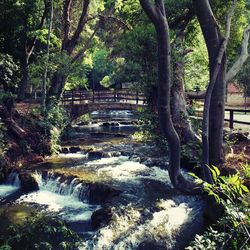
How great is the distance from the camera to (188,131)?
604 inches

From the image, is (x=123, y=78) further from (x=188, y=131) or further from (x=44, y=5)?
(x=44, y=5)

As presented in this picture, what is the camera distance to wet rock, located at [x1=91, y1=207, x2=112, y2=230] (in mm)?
10289

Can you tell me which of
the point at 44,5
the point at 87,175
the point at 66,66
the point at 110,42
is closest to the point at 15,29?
the point at 44,5

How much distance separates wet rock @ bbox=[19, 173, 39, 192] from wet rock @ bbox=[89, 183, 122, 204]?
9.04ft

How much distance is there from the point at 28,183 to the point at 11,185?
3.73ft

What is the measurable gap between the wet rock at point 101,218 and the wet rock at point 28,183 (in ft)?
14.8

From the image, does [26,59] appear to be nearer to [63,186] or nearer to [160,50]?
[63,186]

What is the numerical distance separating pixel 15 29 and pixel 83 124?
12.4 m

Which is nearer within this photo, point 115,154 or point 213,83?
point 213,83

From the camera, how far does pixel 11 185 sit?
15078 mm

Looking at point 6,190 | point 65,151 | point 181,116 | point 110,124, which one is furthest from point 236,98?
point 6,190

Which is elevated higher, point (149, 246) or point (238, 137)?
point (238, 137)

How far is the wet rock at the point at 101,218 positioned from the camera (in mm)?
10289

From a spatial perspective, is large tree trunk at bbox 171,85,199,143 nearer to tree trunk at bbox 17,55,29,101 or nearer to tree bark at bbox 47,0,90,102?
tree bark at bbox 47,0,90,102
